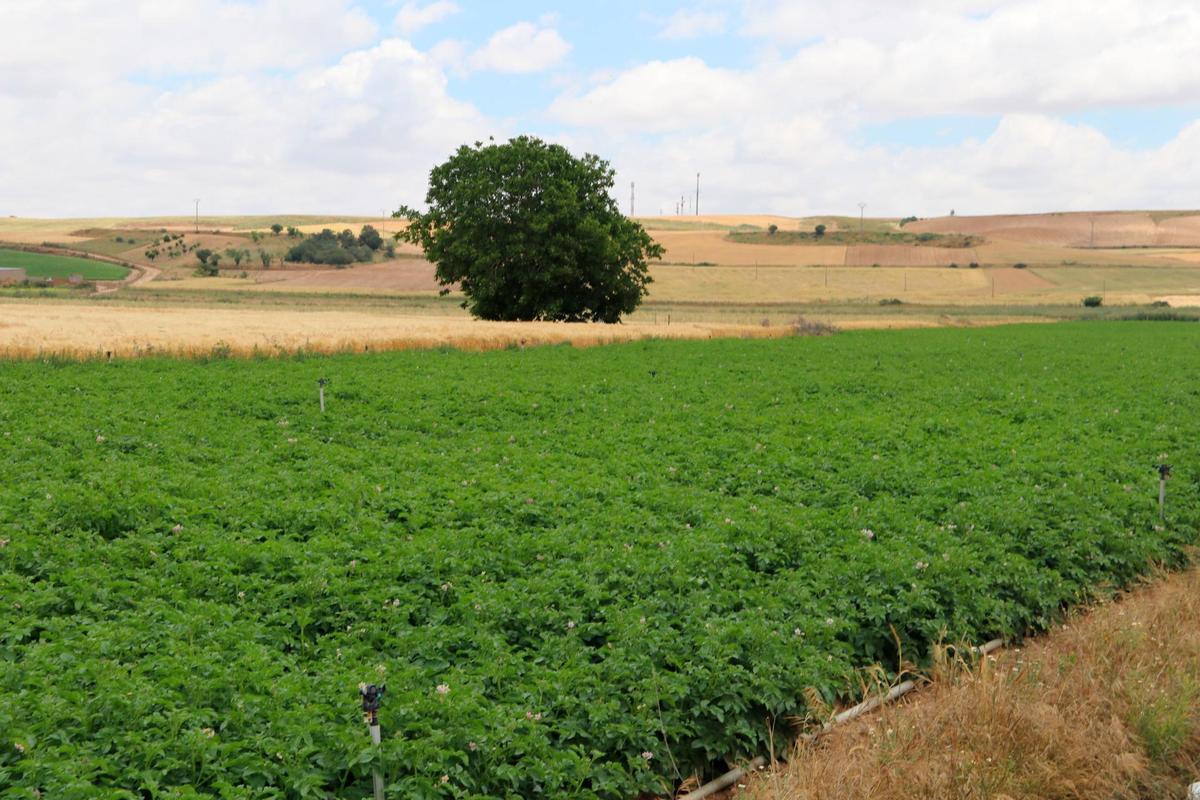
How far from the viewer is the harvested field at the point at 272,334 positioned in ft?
106

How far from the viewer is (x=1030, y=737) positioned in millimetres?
7699

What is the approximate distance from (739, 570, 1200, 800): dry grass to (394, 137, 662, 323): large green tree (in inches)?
1821

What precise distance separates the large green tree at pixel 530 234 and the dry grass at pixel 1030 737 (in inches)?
1821

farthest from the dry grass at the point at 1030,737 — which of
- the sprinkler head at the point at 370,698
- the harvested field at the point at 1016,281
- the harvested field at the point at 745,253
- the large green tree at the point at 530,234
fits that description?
the harvested field at the point at 745,253

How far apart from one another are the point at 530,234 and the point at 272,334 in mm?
20231

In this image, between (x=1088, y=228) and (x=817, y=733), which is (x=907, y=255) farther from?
(x=817, y=733)

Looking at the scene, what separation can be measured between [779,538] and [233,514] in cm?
651

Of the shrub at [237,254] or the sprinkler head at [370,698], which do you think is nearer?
the sprinkler head at [370,698]

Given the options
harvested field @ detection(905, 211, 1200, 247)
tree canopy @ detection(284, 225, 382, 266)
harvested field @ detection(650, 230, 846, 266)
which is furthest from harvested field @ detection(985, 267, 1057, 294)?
tree canopy @ detection(284, 225, 382, 266)

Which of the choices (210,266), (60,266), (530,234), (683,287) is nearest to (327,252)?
(210,266)

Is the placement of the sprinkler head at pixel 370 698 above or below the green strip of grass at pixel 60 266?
below

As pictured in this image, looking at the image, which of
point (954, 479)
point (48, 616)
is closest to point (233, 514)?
point (48, 616)

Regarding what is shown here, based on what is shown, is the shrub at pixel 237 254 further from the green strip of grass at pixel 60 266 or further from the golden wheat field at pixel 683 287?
the green strip of grass at pixel 60 266

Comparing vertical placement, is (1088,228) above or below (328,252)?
above
